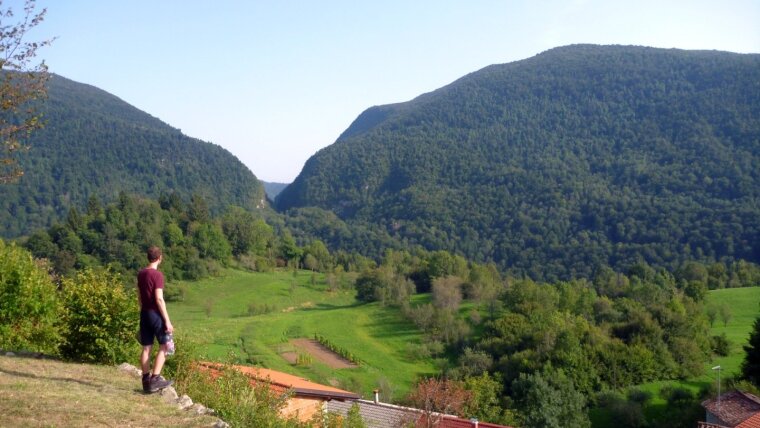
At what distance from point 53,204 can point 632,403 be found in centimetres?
11502

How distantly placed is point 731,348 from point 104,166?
13337cm

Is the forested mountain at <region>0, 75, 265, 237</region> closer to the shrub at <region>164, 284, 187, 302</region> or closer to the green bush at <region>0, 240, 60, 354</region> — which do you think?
the shrub at <region>164, 284, 187, 302</region>

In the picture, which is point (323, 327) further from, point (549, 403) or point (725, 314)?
point (725, 314)

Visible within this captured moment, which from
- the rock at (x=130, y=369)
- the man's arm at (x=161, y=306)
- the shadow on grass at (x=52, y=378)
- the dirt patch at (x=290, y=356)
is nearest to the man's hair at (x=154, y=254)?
the man's arm at (x=161, y=306)

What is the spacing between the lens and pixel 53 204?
4606 inches

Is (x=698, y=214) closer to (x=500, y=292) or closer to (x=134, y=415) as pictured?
(x=500, y=292)

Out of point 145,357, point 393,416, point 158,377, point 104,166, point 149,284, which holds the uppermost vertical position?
point 104,166

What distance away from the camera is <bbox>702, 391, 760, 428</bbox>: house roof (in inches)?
821

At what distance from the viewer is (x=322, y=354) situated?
144ft

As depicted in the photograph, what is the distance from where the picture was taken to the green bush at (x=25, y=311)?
38.4ft

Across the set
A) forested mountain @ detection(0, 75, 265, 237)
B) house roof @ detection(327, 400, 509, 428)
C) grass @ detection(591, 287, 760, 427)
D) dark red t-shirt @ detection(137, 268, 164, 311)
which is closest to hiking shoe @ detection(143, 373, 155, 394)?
dark red t-shirt @ detection(137, 268, 164, 311)

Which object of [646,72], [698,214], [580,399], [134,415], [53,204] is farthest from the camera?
[646,72]

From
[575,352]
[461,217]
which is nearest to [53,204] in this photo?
[461,217]

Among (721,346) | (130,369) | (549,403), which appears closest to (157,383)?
(130,369)
